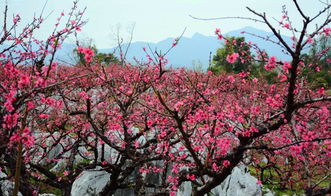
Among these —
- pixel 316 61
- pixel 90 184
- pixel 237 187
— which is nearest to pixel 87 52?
pixel 316 61

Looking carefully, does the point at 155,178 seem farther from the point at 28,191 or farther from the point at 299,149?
the point at 299,149

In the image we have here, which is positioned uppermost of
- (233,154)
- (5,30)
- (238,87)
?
(238,87)

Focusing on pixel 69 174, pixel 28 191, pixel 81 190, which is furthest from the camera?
pixel 81 190

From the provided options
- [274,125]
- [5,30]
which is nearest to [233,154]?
[274,125]

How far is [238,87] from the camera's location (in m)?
28.9

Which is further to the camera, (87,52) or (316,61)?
(316,61)

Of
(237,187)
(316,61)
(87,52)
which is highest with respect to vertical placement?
(316,61)

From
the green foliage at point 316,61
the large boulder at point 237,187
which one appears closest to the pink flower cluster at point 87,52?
the green foliage at point 316,61

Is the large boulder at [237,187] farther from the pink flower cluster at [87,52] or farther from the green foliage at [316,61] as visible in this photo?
the pink flower cluster at [87,52]

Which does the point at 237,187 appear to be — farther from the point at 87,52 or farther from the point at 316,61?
the point at 87,52

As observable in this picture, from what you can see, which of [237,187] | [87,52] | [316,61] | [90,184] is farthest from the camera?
[90,184]

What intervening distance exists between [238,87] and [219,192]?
19.3m

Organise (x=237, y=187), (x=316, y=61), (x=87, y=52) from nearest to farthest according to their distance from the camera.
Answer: (x=87, y=52), (x=316, y=61), (x=237, y=187)

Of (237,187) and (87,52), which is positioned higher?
(87,52)
